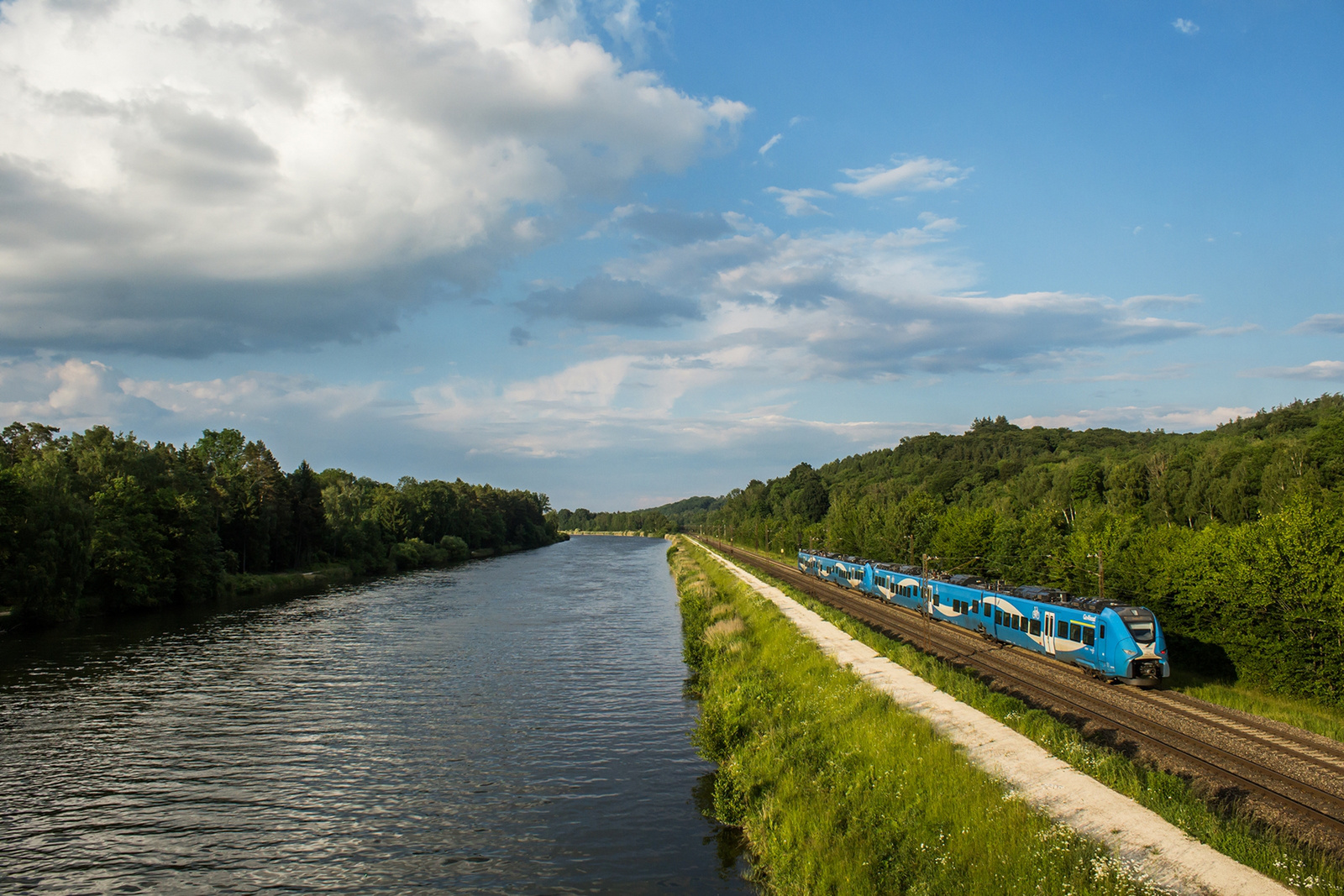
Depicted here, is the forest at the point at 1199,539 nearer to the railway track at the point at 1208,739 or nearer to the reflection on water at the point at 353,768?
the railway track at the point at 1208,739

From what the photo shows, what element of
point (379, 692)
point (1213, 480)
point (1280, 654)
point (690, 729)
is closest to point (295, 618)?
point (379, 692)

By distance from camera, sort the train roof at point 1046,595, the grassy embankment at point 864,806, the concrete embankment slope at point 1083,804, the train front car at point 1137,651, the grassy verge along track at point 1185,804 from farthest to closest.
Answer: the train roof at point 1046,595 < the train front car at point 1137,651 < the grassy embankment at point 864,806 < the grassy verge along track at point 1185,804 < the concrete embankment slope at point 1083,804

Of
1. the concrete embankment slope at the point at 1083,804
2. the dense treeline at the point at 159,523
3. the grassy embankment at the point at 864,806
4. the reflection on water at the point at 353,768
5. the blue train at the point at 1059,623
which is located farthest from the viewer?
the dense treeline at the point at 159,523

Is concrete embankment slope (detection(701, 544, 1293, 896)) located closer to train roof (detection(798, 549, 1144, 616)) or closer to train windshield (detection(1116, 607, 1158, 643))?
train windshield (detection(1116, 607, 1158, 643))

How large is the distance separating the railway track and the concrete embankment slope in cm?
389

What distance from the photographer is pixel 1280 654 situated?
1065 inches

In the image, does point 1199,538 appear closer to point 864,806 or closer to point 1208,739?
point 1208,739

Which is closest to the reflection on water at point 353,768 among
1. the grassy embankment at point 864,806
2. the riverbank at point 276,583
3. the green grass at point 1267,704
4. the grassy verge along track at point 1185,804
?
the grassy embankment at point 864,806

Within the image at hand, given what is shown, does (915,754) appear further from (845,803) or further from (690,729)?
(690,729)

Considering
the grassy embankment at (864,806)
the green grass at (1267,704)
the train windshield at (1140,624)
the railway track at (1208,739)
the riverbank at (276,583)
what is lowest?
the riverbank at (276,583)

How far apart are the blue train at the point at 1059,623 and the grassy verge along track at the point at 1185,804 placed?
25.2 feet

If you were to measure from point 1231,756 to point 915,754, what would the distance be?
31.6 ft

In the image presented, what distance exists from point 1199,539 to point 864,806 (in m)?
26.7

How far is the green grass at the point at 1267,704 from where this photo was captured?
22.7 m
